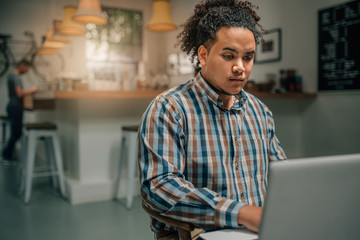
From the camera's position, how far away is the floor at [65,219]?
7.86 feet

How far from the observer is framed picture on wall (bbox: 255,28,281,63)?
13.2 ft

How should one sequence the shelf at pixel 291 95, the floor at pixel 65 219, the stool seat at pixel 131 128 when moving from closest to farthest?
1. the floor at pixel 65 219
2. the stool seat at pixel 131 128
3. the shelf at pixel 291 95

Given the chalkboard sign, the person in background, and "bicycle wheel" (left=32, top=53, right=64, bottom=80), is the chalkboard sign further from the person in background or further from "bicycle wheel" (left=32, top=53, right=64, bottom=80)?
"bicycle wheel" (left=32, top=53, right=64, bottom=80)

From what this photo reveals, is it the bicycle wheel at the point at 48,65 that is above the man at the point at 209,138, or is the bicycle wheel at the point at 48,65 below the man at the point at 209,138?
above

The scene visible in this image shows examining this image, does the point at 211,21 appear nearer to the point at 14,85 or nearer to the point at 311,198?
the point at 311,198

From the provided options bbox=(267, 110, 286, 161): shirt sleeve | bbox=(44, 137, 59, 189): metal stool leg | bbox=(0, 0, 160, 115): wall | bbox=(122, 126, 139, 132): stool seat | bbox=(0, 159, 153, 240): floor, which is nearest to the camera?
bbox=(267, 110, 286, 161): shirt sleeve

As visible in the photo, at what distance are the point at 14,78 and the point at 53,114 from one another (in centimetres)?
90

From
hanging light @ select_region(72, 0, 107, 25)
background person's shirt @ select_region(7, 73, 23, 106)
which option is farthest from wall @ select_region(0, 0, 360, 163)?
background person's shirt @ select_region(7, 73, 23, 106)

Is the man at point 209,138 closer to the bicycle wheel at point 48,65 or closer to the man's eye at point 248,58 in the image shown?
the man's eye at point 248,58

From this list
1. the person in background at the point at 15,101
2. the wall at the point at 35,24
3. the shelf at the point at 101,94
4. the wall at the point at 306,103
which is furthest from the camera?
the wall at the point at 35,24

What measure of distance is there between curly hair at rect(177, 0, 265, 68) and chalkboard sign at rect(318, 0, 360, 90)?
2.37 meters

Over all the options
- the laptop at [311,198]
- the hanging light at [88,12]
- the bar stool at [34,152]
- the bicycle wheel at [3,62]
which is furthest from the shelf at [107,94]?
the bicycle wheel at [3,62]

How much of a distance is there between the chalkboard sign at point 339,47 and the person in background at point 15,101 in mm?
3710

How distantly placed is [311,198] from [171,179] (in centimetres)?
40
